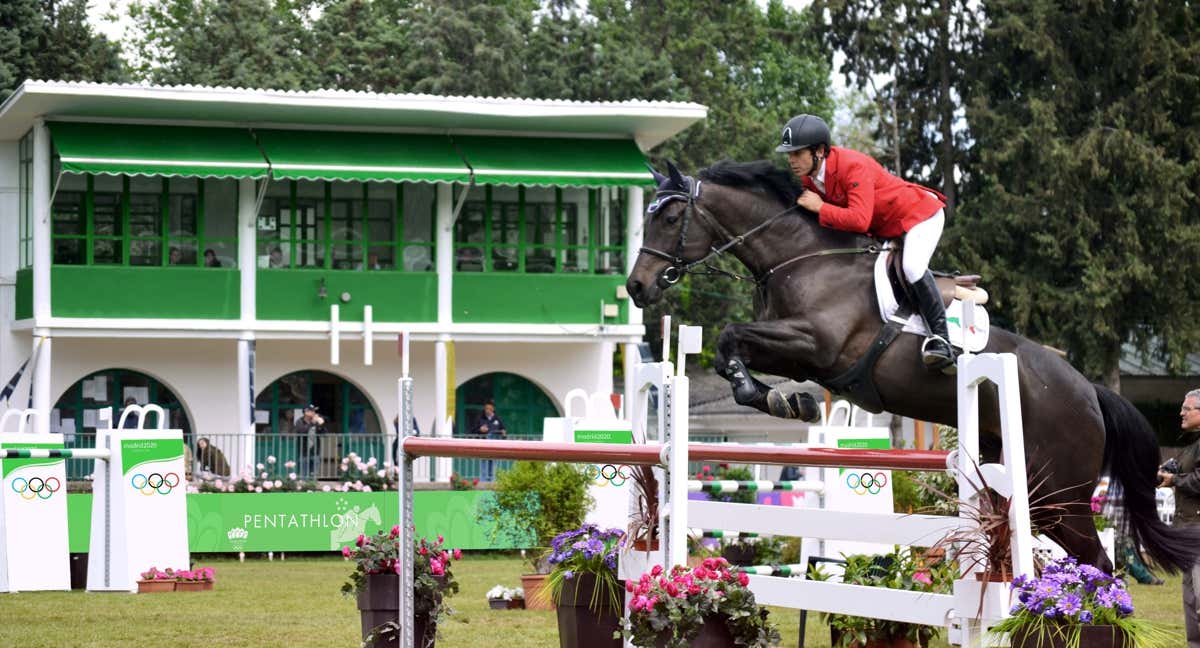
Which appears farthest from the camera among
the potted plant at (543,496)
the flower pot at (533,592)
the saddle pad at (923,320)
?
the potted plant at (543,496)

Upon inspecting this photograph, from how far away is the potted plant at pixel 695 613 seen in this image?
15.5ft

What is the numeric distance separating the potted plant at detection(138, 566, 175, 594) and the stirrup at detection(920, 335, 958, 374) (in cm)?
688

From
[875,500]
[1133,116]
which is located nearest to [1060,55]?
[1133,116]

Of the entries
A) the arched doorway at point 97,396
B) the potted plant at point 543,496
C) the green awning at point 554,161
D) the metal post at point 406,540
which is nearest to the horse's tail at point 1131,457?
the metal post at point 406,540

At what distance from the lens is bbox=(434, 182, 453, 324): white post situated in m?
23.2

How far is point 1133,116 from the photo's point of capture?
28047 millimetres

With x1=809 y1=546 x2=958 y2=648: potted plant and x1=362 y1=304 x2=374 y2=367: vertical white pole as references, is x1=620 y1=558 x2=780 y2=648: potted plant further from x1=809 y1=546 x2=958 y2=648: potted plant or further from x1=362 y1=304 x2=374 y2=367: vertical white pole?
x1=362 y1=304 x2=374 y2=367: vertical white pole

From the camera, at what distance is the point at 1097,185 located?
92.2ft

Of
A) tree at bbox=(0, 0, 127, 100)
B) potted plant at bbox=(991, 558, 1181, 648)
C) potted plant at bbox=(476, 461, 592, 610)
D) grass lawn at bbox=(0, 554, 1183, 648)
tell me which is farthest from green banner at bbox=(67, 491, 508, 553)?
tree at bbox=(0, 0, 127, 100)

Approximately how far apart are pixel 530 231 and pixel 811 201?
17.7 m

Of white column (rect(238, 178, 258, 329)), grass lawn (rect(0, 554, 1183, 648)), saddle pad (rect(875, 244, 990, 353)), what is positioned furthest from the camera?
white column (rect(238, 178, 258, 329))

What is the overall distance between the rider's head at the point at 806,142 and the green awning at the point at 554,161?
15.7m

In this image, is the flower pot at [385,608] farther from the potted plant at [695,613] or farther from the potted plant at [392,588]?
the potted plant at [695,613]

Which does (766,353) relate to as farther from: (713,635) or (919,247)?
(713,635)
